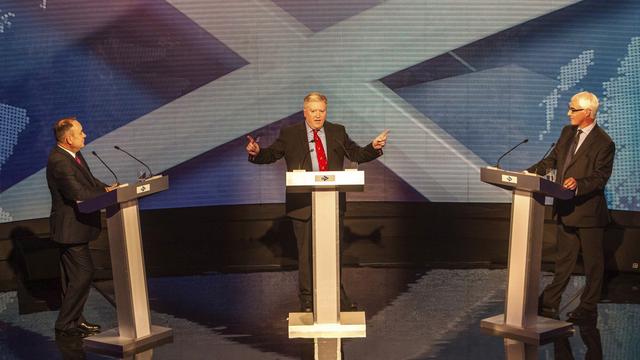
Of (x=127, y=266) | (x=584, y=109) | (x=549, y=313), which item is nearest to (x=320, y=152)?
(x=127, y=266)

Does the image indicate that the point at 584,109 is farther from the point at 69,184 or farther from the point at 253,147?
the point at 69,184

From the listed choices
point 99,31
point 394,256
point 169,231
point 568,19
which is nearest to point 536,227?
point 394,256

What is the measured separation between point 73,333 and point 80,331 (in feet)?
Answer: 0.15

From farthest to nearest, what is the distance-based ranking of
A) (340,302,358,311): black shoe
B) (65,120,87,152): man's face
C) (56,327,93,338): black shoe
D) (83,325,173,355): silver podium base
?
(340,302,358,311): black shoe, (56,327,93,338): black shoe, (65,120,87,152): man's face, (83,325,173,355): silver podium base

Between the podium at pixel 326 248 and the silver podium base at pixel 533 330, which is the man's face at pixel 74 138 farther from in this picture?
the silver podium base at pixel 533 330

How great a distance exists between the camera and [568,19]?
7977 millimetres

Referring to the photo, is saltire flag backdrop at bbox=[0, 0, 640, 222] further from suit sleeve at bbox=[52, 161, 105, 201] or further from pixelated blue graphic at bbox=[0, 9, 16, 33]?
suit sleeve at bbox=[52, 161, 105, 201]

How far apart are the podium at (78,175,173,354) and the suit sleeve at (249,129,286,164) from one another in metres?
0.72

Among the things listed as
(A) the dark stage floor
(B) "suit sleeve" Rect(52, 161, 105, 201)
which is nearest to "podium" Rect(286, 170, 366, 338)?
(A) the dark stage floor

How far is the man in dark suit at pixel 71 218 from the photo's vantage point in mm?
5527

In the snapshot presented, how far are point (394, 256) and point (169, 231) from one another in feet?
7.06

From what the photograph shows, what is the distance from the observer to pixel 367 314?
6.13 meters

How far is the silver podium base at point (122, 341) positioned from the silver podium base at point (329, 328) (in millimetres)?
817

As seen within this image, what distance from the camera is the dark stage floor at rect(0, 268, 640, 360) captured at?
17.4ft
